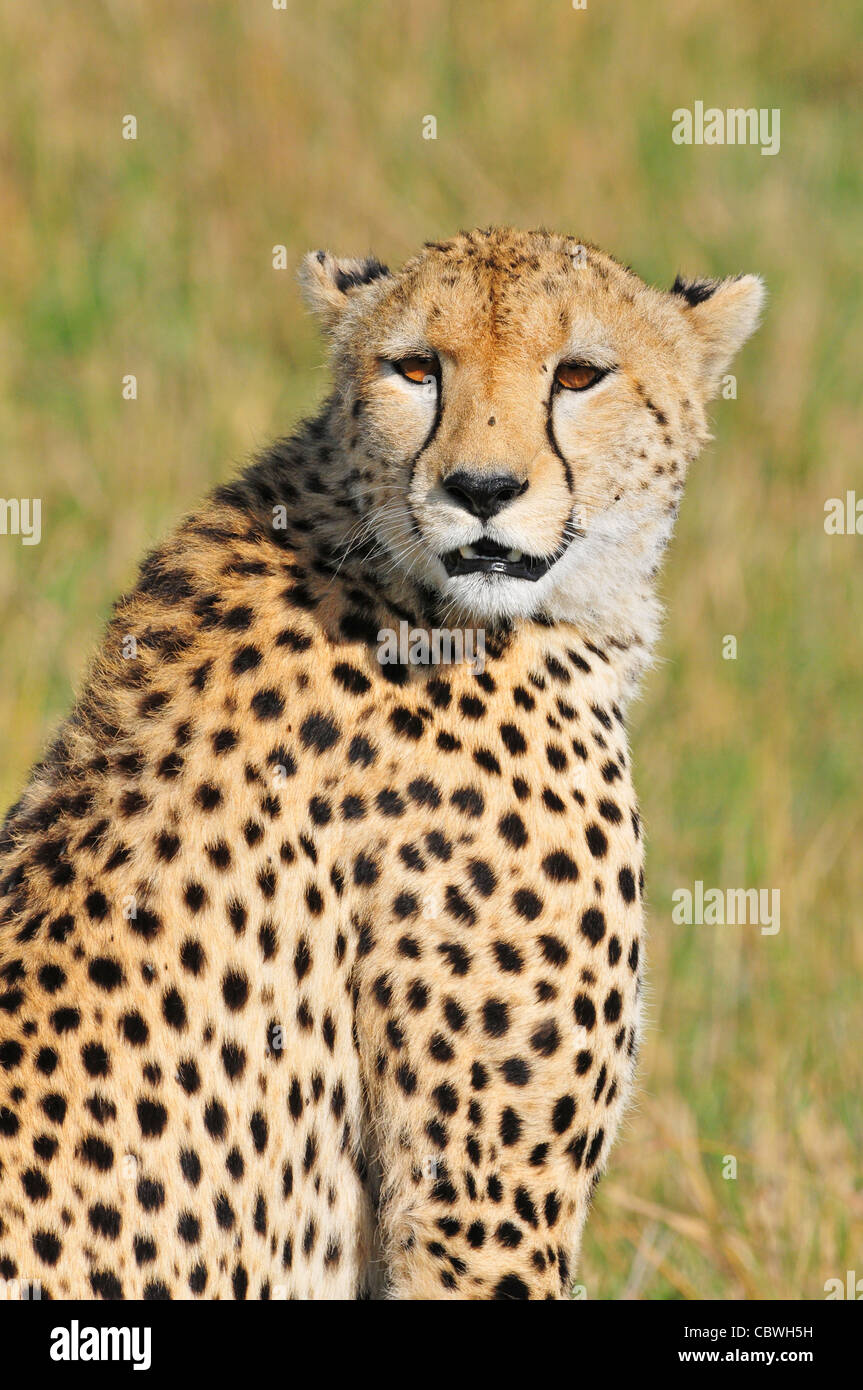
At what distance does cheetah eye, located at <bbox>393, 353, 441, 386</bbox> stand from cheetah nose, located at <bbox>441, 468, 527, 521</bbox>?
274 millimetres

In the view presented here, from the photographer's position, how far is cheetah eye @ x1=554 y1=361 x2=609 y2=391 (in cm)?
321

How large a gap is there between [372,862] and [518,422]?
730 millimetres

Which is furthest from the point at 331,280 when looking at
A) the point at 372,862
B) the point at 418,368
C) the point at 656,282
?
the point at 656,282

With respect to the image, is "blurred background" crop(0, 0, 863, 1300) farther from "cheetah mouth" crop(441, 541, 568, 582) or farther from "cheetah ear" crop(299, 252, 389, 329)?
"cheetah ear" crop(299, 252, 389, 329)

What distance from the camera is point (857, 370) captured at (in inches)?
368

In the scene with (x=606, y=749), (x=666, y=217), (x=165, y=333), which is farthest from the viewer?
(x=666, y=217)

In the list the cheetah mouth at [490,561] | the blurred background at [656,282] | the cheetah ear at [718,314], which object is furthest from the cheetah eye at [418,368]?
the blurred background at [656,282]

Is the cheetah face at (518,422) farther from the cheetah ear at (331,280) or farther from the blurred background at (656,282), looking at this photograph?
the blurred background at (656,282)

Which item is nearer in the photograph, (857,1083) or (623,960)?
(623,960)

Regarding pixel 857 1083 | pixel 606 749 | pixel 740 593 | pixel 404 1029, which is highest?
pixel 740 593

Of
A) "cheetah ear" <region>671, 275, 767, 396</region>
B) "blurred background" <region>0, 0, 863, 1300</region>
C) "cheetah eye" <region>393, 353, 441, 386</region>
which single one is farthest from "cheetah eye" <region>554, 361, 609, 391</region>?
"blurred background" <region>0, 0, 863, 1300</region>
